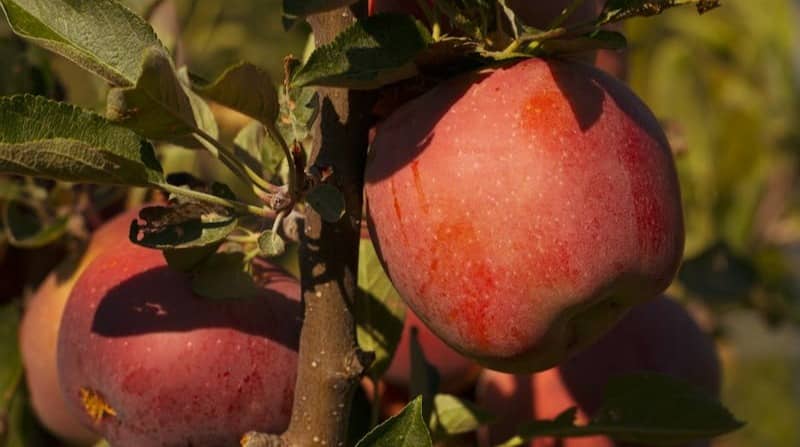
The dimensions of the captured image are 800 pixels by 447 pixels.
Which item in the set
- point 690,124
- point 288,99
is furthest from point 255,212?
point 690,124

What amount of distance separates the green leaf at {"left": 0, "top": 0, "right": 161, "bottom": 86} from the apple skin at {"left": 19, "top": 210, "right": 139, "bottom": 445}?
1.12 feet

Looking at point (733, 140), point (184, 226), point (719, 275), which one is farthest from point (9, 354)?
point (733, 140)

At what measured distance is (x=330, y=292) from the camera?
0.75 meters

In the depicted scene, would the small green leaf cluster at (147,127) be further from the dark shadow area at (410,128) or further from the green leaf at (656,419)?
the green leaf at (656,419)

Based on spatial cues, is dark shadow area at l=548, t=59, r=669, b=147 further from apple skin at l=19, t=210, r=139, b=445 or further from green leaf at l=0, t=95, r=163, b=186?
apple skin at l=19, t=210, r=139, b=445

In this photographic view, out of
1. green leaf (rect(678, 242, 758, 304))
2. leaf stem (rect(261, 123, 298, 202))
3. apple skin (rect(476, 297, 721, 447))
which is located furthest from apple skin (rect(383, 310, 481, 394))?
green leaf (rect(678, 242, 758, 304))

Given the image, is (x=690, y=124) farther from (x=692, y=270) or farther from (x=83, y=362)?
(x=83, y=362)

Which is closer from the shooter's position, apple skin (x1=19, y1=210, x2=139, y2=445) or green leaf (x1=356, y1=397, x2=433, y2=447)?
green leaf (x1=356, y1=397, x2=433, y2=447)

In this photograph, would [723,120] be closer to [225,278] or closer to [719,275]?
[719,275]

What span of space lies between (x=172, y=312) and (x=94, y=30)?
0.21 metres

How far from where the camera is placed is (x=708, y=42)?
8.54 ft

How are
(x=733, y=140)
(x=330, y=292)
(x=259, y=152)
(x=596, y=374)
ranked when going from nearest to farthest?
(x=330, y=292) → (x=259, y=152) → (x=596, y=374) → (x=733, y=140)

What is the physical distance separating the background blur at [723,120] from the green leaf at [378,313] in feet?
1.73

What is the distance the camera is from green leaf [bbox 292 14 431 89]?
68cm
